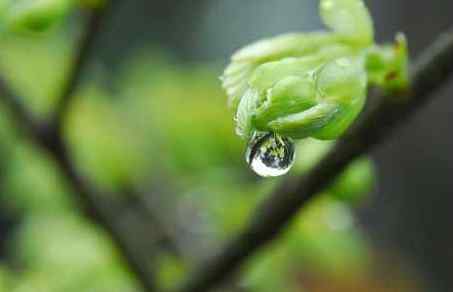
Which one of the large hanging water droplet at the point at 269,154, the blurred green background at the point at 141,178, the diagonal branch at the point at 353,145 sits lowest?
the diagonal branch at the point at 353,145

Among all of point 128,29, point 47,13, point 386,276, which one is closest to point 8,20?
point 47,13

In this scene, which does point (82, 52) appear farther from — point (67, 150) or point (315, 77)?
point (315, 77)

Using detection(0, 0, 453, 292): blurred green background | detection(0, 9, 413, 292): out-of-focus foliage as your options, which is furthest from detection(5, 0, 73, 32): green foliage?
detection(0, 9, 413, 292): out-of-focus foliage

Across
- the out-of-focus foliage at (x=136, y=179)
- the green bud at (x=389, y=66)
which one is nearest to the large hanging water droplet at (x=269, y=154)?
the green bud at (x=389, y=66)

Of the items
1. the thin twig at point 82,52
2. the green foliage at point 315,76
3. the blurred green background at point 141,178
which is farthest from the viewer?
the blurred green background at point 141,178

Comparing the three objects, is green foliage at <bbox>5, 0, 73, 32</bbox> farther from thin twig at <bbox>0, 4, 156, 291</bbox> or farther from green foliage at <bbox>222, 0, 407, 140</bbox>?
green foliage at <bbox>222, 0, 407, 140</bbox>

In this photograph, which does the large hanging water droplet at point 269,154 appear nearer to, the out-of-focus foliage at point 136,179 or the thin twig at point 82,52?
the thin twig at point 82,52
